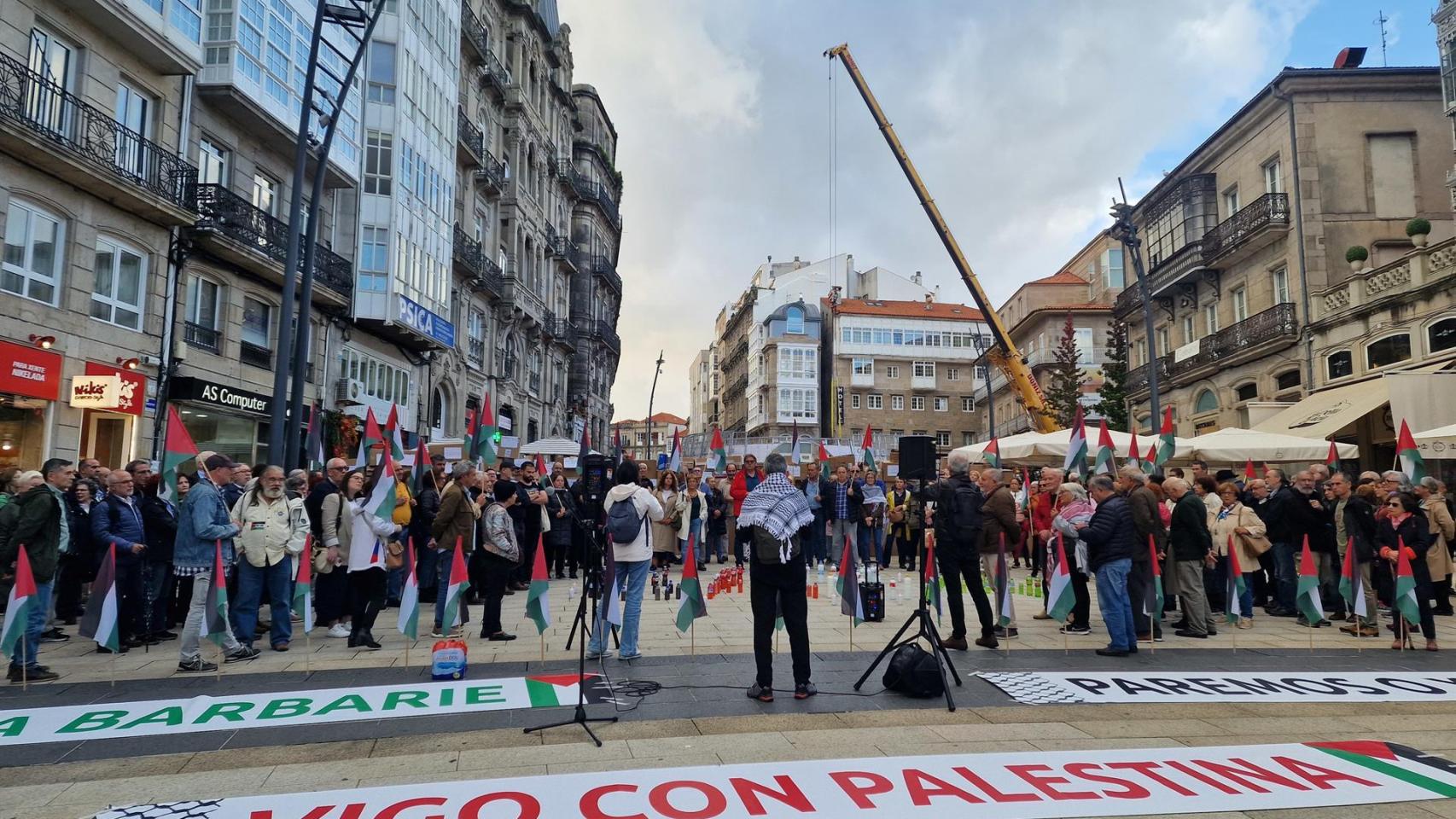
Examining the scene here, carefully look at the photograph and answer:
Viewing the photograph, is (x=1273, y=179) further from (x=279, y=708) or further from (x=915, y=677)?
(x=279, y=708)

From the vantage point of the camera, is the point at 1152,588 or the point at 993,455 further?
the point at 993,455

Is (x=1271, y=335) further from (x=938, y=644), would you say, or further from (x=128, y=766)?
(x=128, y=766)

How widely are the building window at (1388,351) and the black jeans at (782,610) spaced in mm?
21999

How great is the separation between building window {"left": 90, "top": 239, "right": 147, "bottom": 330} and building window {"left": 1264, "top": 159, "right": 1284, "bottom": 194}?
104 feet

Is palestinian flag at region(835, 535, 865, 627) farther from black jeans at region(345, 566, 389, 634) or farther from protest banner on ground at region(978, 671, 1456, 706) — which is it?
black jeans at region(345, 566, 389, 634)

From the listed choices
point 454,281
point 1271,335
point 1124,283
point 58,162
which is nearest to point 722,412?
point 1124,283

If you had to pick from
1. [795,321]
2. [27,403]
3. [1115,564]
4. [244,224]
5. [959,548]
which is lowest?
[1115,564]

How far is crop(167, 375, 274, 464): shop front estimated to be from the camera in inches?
749

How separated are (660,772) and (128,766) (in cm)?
318

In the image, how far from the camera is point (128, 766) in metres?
5.19

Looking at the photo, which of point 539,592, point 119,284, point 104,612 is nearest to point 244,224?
point 119,284

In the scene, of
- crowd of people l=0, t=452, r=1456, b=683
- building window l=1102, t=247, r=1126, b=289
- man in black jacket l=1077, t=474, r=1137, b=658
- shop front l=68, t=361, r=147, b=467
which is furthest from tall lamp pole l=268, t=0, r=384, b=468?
building window l=1102, t=247, r=1126, b=289

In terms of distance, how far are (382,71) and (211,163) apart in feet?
27.8

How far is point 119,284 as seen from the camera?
1767cm
